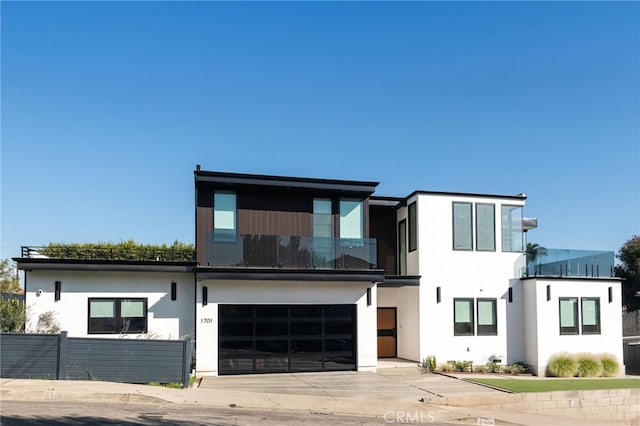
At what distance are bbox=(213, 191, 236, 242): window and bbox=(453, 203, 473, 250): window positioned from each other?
28.0 ft

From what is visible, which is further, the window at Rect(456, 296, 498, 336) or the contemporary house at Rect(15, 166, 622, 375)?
the window at Rect(456, 296, 498, 336)

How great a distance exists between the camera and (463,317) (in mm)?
22109

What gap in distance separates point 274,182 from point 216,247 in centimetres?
293

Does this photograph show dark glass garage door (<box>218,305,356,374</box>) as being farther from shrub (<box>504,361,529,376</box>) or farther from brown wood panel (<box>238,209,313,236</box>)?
shrub (<box>504,361,529,376</box>)

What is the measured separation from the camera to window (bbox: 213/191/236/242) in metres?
19.5

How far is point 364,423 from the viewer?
41.2ft

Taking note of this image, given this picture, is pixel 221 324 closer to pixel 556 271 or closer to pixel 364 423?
pixel 364 423

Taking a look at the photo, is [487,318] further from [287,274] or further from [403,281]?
[287,274]

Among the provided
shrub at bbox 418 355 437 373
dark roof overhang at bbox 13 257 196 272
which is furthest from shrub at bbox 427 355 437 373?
dark roof overhang at bbox 13 257 196 272

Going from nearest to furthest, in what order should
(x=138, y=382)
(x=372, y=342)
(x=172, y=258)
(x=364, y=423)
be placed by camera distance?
(x=364, y=423), (x=138, y=382), (x=372, y=342), (x=172, y=258)

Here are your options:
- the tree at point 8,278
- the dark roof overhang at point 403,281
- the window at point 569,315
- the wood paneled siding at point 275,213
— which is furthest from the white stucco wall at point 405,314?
the tree at point 8,278

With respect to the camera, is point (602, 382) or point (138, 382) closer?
point (138, 382)

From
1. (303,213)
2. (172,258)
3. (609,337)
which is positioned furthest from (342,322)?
(609,337)

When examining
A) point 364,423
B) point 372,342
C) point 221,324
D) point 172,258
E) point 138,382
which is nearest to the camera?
point 364,423
